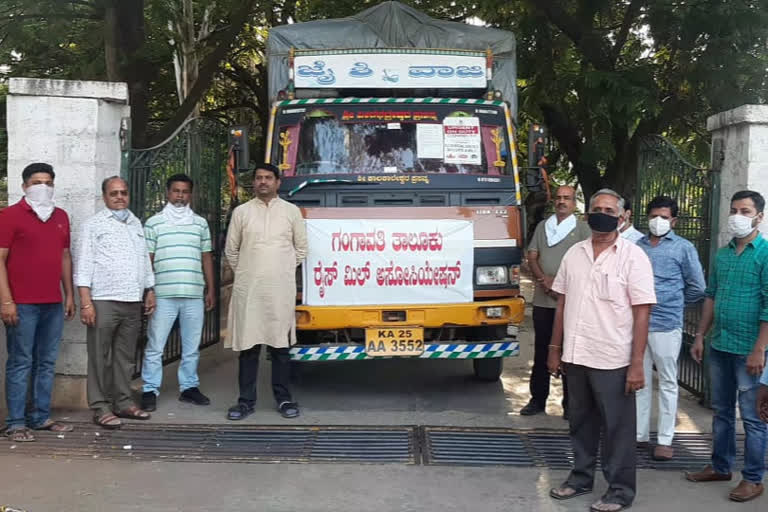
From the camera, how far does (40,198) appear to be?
580 cm

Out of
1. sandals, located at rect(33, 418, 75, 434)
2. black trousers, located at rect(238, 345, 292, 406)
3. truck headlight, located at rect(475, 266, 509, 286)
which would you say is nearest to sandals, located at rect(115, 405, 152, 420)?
sandals, located at rect(33, 418, 75, 434)

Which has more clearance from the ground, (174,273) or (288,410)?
(174,273)

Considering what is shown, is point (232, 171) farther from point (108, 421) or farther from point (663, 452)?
point (663, 452)

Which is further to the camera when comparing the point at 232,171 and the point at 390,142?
the point at 232,171

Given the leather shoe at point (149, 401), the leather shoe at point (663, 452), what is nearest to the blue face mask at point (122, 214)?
the leather shoe at point (149, 401)

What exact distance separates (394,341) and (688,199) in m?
2.92

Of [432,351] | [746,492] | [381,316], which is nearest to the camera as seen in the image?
[746,492]

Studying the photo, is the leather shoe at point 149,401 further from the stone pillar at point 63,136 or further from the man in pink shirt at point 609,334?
the man in pink shirt at point 609,334

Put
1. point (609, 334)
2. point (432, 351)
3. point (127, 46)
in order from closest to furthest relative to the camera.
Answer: point (609, 334) < point (432, 351) < point (127, 46)

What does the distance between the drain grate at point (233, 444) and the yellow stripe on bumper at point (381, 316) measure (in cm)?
83

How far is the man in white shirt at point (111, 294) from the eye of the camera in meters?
6.12

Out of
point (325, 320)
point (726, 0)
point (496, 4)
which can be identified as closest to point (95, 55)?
point (496, 4)

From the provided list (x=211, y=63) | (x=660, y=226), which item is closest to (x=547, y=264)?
(x=660, y=226)

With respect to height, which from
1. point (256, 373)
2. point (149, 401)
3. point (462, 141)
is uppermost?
point (462, 141)
